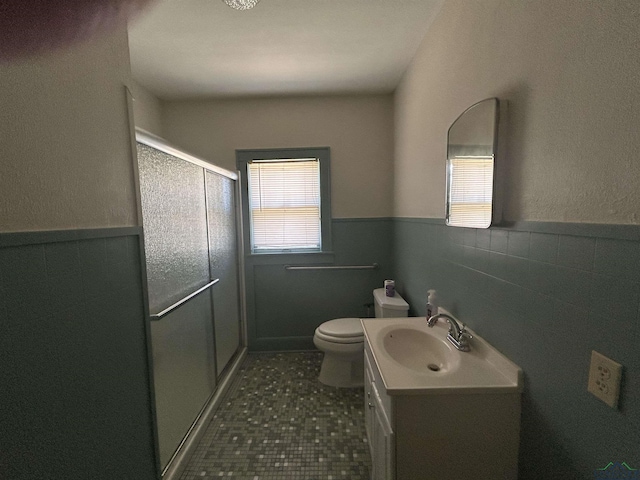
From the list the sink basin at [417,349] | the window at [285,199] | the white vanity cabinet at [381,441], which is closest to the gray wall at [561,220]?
the sink basin at [417,349]

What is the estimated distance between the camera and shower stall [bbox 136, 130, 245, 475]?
132 cm

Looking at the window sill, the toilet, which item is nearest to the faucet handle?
the toilet

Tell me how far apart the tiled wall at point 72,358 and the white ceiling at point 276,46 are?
1311mm

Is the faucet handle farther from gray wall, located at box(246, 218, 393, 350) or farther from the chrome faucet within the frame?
gray wall, located at box(246, 218, 393, 350)

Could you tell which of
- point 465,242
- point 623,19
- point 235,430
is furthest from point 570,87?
point 235,430

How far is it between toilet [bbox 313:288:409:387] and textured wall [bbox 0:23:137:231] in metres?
1.49

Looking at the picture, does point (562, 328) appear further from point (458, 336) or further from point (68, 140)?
point (68, 140)

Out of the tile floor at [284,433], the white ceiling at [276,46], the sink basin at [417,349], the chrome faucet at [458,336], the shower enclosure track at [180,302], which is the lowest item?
the tile floor at [284,433]

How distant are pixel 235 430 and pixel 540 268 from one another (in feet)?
6.20

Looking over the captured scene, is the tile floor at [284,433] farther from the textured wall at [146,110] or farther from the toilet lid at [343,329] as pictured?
the textured wall at [146,110]

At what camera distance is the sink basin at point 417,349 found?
50.3 inches

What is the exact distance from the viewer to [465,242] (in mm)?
1274

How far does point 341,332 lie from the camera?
2016mm

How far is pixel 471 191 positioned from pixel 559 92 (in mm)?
461
